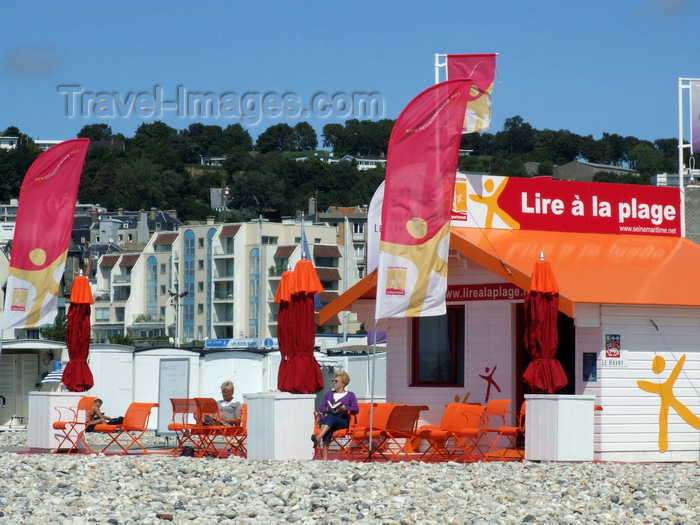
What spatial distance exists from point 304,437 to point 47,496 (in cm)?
391

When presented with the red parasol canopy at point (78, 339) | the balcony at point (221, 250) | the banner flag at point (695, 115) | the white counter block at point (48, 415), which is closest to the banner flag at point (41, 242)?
the red parasol canopy at point (78, 339)

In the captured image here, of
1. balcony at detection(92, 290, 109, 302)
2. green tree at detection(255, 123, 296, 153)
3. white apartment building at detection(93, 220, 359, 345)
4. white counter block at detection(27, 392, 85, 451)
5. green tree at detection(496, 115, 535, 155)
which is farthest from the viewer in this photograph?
green tree at detection(255, 123, 296, 153)

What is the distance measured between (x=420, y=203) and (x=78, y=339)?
5740 mm

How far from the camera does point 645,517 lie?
1084 centimetres

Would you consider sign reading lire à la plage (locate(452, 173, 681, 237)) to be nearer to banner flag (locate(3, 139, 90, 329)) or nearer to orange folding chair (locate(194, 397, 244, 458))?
orange folding chair (locate(194, 397, 244, 458))

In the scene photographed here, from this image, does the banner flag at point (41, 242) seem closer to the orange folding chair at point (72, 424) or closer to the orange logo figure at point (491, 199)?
the orange folding chair at point (72, 424)

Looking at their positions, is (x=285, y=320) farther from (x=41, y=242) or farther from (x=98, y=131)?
(x=98, y=131)

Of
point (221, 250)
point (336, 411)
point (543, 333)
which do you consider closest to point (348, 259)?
point (221, 250)

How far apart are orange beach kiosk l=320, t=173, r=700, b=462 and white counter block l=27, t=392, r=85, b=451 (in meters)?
3.97

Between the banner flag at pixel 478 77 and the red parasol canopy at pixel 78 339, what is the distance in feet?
21.1

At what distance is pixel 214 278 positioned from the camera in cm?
10406

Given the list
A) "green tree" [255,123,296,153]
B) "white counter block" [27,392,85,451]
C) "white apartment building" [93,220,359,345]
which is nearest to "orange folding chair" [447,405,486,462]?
"white counter block" [27,392,85,451]

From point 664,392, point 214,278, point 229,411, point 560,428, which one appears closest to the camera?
point 560,428

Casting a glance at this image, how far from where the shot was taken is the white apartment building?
336 ft
